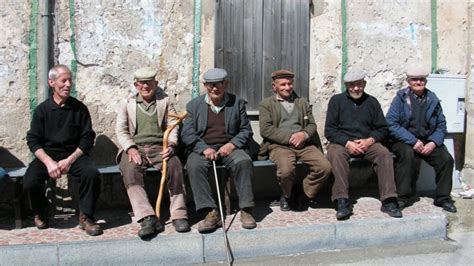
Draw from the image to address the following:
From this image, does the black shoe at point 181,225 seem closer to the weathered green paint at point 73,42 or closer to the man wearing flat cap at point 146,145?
the man wearing flat cap at point 146,145

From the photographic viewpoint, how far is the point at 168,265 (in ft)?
14.7

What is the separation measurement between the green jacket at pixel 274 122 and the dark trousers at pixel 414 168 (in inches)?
36.5

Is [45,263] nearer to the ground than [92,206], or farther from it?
nearer to the ground

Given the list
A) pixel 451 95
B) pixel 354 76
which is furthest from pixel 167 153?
pixel 451 95

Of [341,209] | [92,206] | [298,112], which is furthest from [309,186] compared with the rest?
[92,206]

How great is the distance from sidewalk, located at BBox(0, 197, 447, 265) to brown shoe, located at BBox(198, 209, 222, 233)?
57 mm

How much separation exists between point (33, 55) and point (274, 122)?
246 centimetres

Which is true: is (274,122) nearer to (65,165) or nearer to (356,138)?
(356,138)

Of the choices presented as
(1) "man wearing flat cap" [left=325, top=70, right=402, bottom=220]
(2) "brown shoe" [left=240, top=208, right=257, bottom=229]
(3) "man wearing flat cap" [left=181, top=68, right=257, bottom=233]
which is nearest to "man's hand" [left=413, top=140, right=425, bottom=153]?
(1) "man wearing flat cap" [left=325, top=70, right=402, bottom=220]

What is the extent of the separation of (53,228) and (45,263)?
1.93 ft

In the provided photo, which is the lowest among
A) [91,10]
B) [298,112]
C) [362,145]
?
[362,145]

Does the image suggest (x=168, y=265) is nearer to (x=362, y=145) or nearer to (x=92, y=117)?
(x=92, y=117)

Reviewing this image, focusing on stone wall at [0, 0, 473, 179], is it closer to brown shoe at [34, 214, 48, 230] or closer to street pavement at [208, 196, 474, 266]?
brown shoe at [34, 214, 48, 230]

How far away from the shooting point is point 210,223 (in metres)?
4.68
